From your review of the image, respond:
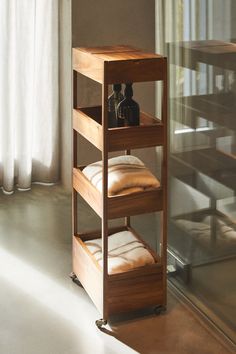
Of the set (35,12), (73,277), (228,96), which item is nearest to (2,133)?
(35,12)

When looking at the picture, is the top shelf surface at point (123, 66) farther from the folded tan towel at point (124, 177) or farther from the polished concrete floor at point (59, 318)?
the polished concrete floor at point (59, 318)

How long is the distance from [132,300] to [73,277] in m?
0.42

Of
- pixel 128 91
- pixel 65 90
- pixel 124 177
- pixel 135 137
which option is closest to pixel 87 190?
pixel 124 177

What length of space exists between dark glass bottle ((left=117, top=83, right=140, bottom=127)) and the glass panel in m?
0.27

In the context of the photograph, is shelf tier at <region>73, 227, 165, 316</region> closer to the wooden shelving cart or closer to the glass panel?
the wooden shelving cart

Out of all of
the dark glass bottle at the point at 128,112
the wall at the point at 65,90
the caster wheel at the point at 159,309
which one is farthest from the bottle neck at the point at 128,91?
the wall at the point at 65,90

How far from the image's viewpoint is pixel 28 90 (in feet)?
13.4

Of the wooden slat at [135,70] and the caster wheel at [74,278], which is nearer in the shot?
the wooden slat at [135,70]

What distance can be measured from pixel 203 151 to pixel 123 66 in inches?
18.9

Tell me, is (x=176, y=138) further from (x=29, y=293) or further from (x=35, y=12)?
(x=35, y=12)

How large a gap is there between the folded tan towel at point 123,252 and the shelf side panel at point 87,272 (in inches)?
1.3

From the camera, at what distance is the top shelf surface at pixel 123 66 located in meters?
2.47

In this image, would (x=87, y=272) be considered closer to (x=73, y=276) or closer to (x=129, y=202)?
(x=73, y=276)

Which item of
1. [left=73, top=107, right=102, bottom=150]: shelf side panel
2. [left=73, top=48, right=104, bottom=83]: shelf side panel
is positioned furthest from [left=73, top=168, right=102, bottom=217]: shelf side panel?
[left=73, top=48, right=104, bottom=83]: shelf side panel
